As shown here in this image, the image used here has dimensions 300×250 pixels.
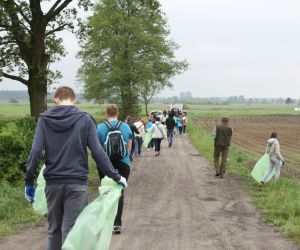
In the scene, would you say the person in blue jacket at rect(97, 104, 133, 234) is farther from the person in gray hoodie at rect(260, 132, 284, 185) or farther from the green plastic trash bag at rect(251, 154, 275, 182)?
the green plastic trash bag at rect(251, 154, 275, 182)

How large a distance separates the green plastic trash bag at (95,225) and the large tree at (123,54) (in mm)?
38983

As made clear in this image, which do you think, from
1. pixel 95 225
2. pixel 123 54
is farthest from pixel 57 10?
pixel 123 54

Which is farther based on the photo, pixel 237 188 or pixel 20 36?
pixel 20 36

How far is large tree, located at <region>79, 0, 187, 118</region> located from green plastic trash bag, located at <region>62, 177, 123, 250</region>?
39.0 meters

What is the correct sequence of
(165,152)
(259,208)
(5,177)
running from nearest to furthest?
(259,208) < (5,177) < (165,152)

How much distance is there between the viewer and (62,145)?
491 centimetres

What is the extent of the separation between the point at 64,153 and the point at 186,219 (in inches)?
185

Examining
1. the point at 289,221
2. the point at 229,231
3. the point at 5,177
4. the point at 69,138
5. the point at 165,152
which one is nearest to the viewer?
the point at 69,138

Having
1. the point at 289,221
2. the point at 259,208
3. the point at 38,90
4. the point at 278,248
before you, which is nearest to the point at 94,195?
the point at 259,208

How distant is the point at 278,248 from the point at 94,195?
5382mm

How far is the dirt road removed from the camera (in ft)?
24.2

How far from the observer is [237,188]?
13250mm

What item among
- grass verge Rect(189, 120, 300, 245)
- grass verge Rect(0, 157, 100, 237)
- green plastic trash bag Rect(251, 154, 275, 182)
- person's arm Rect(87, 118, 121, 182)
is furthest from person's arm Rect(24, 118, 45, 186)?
green plastic trash bag Rect(251, 154, 275, 182)

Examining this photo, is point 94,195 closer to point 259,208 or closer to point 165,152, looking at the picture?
point 259,208
